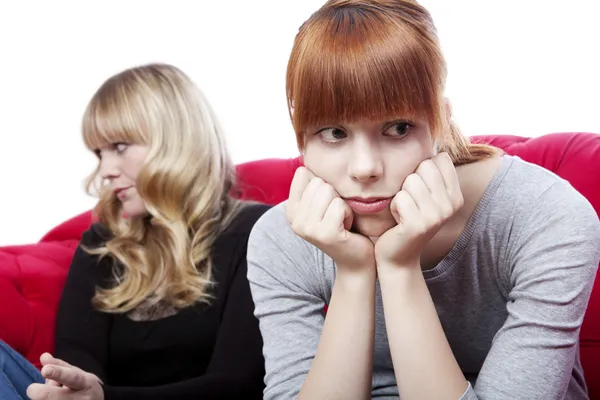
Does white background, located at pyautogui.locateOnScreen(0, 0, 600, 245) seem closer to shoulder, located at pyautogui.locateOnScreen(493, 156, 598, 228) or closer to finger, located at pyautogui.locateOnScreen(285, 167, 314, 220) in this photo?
shoulder, located at pyautogui.locateOnScreen(493, 156, 598, 228)

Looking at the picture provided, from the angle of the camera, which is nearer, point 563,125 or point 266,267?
point 266,267

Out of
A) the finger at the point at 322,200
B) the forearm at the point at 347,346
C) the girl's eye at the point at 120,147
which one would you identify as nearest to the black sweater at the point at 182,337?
the girl's eye at the point at 120,147

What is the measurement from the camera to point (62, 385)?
4.95 ft

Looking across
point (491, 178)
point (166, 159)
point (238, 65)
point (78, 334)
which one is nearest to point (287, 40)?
point (238, 65)

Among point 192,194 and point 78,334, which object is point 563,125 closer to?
point 192,194

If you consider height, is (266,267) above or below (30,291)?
above

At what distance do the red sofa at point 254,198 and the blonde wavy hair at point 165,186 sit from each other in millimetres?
126

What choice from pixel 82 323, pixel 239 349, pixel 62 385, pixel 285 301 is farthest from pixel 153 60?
pixel 285 301

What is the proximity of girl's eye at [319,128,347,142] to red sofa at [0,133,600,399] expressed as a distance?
0.80 metres

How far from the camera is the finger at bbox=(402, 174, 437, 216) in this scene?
114 cm

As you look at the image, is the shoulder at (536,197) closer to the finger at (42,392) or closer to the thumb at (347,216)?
the thumb at (347,216)

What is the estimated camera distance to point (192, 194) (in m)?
1.97

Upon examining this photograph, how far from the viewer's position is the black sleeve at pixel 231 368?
1.65 meters

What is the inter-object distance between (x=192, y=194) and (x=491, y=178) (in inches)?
36.0
